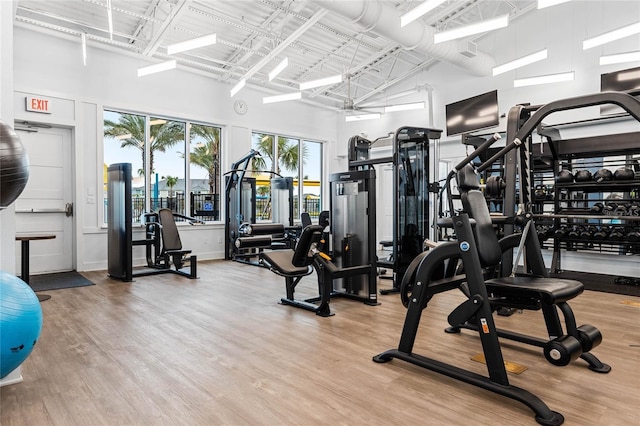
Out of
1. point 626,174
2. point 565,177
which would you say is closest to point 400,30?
point 565,177

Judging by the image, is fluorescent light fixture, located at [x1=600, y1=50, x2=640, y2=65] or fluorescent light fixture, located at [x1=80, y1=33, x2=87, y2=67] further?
fluorescent light fixture, located at [x1=80, y1=33, x2=87, y2=67]

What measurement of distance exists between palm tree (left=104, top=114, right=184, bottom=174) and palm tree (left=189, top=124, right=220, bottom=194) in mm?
376

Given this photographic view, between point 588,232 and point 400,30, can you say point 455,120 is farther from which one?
point 588,232

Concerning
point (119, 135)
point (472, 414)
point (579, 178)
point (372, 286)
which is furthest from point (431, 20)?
point (472, 414)

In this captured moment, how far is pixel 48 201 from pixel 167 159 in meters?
2.20

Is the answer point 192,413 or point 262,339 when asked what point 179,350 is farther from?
point 192,413

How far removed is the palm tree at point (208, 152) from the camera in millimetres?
8258

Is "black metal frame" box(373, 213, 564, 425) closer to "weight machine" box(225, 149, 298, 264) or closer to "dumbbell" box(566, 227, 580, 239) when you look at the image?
"dumbbell" box(566, 227, 580, 239)

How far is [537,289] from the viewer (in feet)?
7.59

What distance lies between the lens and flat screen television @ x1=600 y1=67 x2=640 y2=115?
6.04 m

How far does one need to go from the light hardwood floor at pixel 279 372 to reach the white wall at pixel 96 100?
2833 millimetres

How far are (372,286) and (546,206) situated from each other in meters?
4.49

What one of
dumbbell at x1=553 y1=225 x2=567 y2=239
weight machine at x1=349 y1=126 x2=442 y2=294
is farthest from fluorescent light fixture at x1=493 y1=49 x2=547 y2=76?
dumbbell at x1=553 y1=225 x2=567 y2=239

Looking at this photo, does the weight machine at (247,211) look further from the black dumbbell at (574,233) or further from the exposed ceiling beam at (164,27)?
the black dumbbell at (574,233)
